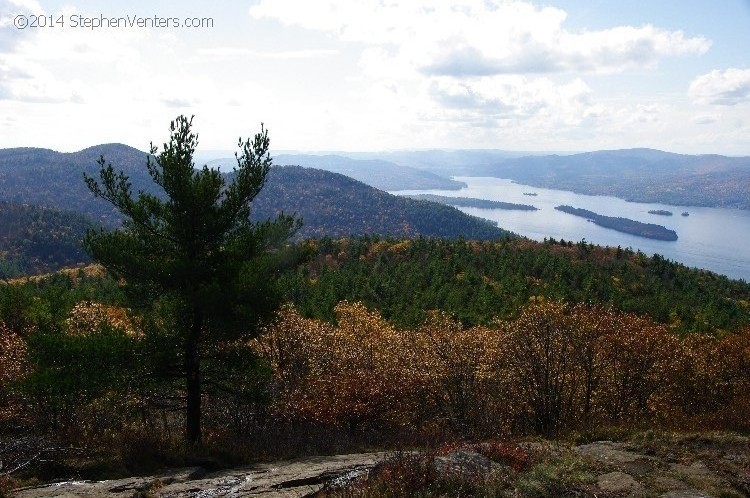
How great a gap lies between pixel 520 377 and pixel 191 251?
46.7 feet

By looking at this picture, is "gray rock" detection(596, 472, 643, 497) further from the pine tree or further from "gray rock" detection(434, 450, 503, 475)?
the pine tree

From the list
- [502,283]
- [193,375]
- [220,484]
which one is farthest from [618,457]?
[502,283]

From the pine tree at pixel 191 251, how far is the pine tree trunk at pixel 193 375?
0.09 ft

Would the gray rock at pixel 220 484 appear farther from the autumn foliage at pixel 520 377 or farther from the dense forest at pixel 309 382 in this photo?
the autumn foliage at pixel 520 377

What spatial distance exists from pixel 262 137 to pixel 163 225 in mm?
3992

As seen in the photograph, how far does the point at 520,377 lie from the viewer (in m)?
20.9

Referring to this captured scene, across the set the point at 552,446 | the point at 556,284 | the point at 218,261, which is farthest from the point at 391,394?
the point at 556,284

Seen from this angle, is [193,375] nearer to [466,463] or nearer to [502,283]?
[466,463]

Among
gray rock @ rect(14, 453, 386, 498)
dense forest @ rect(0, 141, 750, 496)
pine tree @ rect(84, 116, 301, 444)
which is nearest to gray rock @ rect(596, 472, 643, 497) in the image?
dense forest @ rect(0, 141, 750, 496)

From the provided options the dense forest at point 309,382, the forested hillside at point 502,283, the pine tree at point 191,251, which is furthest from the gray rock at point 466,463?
the forested hillside at point 502,283

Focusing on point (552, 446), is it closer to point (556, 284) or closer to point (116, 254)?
point (116, 254)

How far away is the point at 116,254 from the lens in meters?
13.7

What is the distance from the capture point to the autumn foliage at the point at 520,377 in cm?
1978

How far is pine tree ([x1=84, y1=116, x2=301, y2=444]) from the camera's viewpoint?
13844 mm
